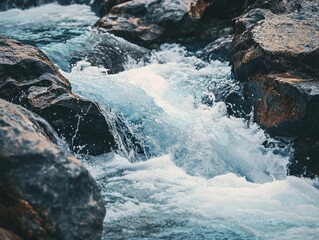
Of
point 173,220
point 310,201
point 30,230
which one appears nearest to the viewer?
point 30,230

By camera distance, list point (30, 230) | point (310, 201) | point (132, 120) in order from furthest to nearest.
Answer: point (132, 120)
point (310, 201)
point (30, 230)

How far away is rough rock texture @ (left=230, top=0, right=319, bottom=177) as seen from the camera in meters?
6.36

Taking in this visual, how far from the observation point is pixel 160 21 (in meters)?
11.9

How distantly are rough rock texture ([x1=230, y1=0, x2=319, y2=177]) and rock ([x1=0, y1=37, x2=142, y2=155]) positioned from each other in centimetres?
256

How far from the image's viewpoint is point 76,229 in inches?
128

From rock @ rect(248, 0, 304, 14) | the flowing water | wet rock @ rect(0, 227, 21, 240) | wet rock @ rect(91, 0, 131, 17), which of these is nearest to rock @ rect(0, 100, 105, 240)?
wet rock @ rect(0, 227, 21, 240)

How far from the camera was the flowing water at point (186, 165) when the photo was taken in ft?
15.7

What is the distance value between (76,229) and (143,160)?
3.39 m

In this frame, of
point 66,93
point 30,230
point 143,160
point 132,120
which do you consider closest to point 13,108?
point 30,230

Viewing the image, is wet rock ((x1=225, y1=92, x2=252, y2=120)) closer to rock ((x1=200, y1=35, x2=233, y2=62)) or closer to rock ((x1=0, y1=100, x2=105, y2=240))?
rock ((x1=200, y1=35, x2=233, y2=62))

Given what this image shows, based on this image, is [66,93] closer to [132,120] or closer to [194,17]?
[132,120]

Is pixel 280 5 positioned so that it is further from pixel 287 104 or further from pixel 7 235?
pixel 7 235

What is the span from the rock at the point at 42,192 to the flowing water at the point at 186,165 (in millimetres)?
1081

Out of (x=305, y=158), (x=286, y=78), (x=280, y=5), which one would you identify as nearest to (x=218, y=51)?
(x=280, y=5)
